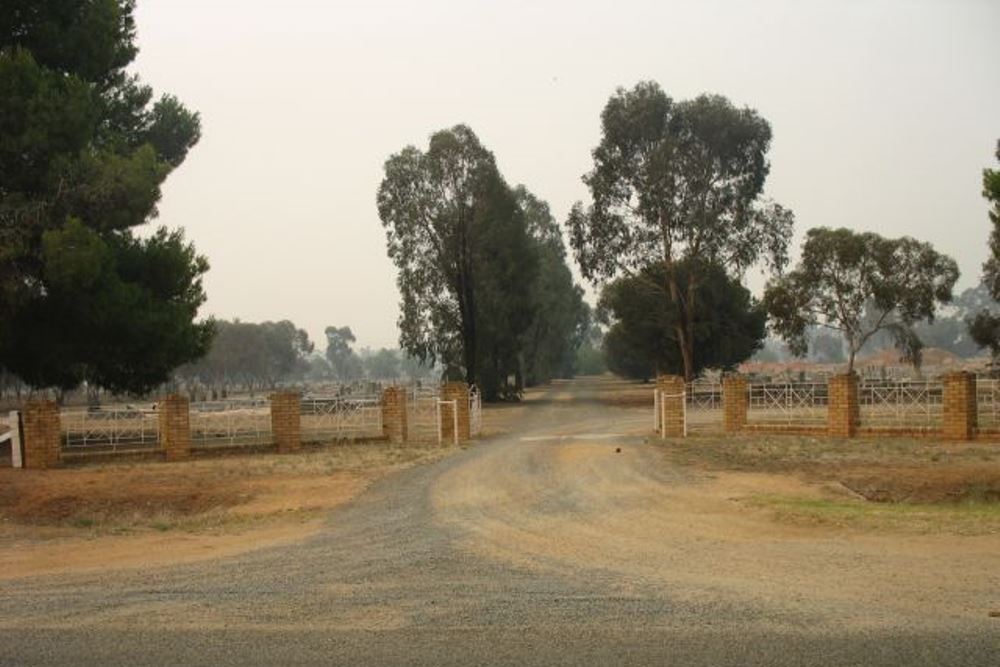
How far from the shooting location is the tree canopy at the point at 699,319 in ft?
148

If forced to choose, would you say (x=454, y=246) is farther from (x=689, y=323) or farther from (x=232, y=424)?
(x=232, y=424)

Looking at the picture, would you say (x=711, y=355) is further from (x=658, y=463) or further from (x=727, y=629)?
(x=727, y=629)

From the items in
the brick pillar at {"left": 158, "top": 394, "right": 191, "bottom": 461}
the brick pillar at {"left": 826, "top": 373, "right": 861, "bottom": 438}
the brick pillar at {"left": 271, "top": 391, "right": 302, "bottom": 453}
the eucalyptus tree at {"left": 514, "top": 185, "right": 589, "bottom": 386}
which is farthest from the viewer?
the eucalyptus tree at {"left": 514, "top": 185, "right": 589, "bottom": 386}

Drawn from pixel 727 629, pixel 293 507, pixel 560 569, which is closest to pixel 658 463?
pixel 293 507

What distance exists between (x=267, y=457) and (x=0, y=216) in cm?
828

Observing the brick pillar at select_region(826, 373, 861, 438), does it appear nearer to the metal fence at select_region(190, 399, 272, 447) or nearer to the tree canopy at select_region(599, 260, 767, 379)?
the metal fence at select_region(190, 399, 272, 447)

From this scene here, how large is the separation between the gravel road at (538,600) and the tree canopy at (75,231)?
12.0 m

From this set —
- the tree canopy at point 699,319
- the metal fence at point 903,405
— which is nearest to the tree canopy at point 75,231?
the metal fence at point 903,405

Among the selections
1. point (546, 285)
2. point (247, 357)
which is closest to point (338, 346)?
point (247, 357)

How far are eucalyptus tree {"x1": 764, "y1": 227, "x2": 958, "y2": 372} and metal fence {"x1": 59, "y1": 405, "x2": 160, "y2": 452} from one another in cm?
3277

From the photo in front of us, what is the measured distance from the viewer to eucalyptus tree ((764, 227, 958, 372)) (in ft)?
141

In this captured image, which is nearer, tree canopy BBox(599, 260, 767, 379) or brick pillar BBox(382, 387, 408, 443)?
brick pillar BBox(382, 387, 408, 443)

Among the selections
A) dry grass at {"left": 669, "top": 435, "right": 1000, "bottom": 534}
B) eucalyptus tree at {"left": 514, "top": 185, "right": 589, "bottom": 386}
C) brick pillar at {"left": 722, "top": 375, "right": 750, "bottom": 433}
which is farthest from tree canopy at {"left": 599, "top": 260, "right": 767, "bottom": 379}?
dry grass at {"left": 669, "top": 435, "right": 1000, "bottom": 534}

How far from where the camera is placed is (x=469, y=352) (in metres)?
45.9
